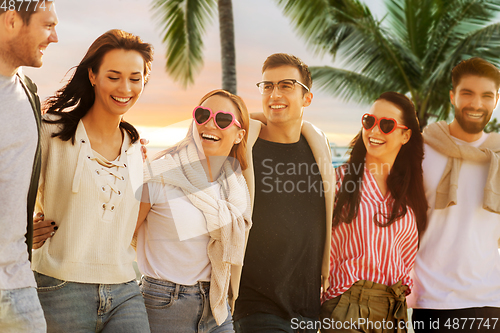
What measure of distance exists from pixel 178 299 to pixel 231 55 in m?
8.11

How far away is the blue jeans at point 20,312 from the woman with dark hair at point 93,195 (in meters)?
0.34

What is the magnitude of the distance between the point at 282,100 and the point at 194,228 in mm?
1264

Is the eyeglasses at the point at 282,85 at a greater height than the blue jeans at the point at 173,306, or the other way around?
the eyeglasses at the point at 282,85

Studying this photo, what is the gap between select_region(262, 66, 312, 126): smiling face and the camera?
3.46 metres

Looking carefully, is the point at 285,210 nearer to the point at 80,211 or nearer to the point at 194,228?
the point at 194,228

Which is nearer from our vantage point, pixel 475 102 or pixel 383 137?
pixel 383 137

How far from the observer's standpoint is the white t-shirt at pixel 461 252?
3.59 metres

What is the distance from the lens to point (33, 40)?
2174 millimetres

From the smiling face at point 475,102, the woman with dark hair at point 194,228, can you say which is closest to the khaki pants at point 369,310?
the woman with dark hair at point 194,228

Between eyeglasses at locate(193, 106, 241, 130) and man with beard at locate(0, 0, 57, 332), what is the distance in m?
1.05

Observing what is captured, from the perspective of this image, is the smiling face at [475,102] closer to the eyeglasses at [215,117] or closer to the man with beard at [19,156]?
the eyeglasses at [215,117]

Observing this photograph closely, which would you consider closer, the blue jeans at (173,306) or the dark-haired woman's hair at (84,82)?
the dark-haired woman's hair at (84,82)

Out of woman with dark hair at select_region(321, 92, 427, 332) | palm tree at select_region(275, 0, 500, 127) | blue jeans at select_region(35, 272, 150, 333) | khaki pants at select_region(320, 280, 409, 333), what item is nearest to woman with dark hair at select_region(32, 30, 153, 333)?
blue jeans at select_region(35, 272, 150, 333)

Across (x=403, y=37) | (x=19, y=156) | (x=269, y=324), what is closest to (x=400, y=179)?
Answer: (x=269, y=324)
